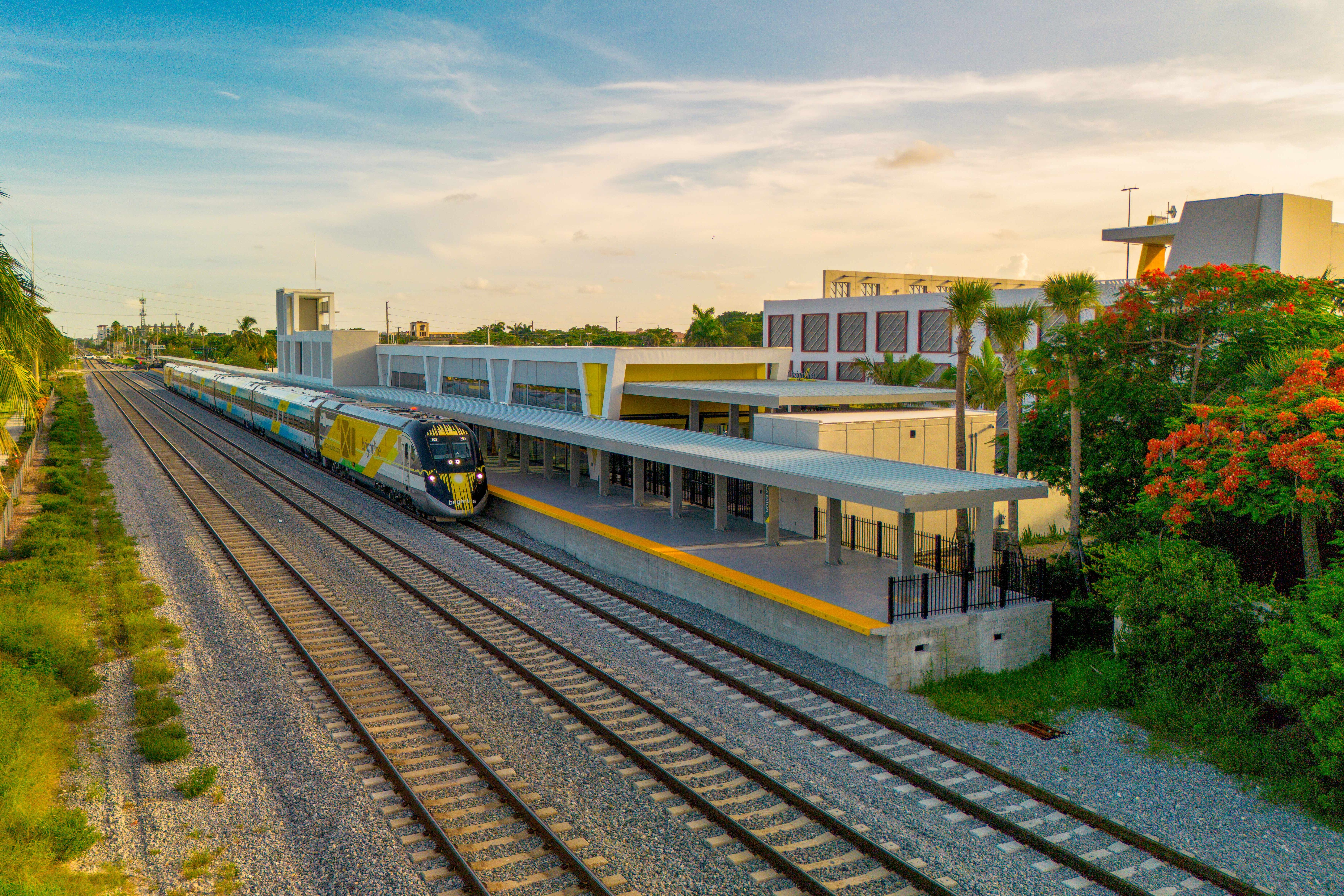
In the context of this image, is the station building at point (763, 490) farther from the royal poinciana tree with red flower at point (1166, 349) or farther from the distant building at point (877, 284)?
the distant building at point (877, 284)

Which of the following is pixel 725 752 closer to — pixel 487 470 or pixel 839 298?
pixel 487 470

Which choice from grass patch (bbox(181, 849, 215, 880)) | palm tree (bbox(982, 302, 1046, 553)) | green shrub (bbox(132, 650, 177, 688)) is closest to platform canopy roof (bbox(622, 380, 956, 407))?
palm tree (bbox(982, 302, 1046, 553))

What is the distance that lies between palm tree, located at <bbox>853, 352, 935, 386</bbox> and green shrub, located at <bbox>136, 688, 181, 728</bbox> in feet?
99.6

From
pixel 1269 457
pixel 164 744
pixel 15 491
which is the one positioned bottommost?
pixel 164 744

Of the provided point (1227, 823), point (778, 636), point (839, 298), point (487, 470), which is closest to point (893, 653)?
point (778, 636)

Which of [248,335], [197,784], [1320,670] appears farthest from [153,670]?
[248,335]

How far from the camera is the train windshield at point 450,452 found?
26.3m

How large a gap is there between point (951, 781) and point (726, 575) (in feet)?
24.2

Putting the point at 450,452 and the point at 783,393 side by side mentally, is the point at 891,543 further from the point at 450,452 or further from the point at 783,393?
the point at 450,452

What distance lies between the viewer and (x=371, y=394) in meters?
42.4

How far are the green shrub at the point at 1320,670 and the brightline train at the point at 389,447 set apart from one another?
66.2 ft

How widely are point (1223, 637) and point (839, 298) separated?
1851 inches

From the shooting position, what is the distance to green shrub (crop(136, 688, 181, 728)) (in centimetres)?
1272

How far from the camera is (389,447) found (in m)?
28.9
